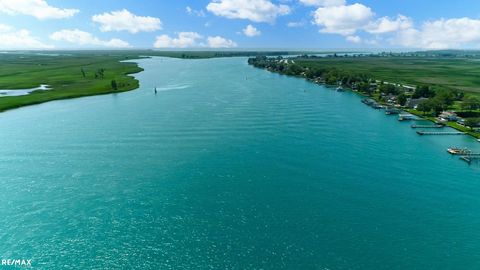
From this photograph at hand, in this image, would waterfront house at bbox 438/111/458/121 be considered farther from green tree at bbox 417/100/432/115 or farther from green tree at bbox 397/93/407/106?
green tree at bbox 397/93/407/106

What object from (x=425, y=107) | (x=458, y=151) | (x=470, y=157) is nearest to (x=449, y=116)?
(x=425, y=107)

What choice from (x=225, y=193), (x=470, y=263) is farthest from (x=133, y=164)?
(x=470, y=263)

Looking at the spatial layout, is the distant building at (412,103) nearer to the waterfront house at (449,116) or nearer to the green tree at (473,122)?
the waterfront house at (449,116)

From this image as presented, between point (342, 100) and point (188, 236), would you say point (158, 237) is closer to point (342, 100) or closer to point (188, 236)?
point (188, 236)

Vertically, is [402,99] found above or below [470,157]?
above

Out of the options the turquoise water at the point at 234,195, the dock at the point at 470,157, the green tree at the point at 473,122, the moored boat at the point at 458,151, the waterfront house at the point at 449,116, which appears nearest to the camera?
the turquoise water at the point at 234,195

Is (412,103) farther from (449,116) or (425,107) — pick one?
(449,116)

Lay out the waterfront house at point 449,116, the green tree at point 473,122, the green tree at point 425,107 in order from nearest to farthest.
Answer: the green tree at point 473,122 → the waterfront house at point 449,116 → the green tree at point 425,107

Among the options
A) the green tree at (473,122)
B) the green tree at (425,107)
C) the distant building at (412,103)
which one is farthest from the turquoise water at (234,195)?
the distant building at (412,103)
